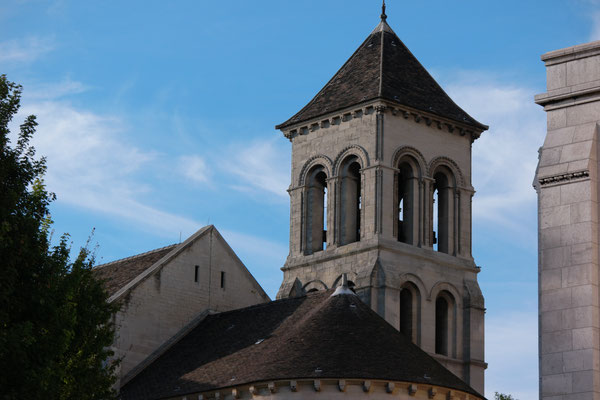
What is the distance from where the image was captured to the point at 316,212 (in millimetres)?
51188

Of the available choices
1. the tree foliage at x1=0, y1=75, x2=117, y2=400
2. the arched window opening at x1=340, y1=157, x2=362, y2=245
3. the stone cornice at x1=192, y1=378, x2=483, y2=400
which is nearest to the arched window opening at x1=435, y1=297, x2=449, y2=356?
the arched window opening at x1=340, y1=157, x2=362, y2=245

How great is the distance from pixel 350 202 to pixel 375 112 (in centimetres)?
319

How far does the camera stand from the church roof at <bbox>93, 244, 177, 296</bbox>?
4544 centimetres

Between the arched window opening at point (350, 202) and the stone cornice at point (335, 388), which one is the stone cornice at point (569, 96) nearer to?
the stone cornice at point (335, 388)

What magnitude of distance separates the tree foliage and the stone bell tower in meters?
18.1

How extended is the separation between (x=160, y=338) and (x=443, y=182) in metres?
12.3

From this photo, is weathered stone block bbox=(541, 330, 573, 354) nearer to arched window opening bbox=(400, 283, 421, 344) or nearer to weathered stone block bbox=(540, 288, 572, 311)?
weathered stone block bbox=(540, 288, 572, 311)

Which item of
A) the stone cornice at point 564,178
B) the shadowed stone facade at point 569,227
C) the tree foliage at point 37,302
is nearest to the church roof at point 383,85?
the tree foliage at point 37,302

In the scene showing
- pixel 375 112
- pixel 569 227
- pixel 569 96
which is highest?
pixel 375 112

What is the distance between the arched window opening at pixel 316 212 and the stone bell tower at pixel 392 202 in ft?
0.11

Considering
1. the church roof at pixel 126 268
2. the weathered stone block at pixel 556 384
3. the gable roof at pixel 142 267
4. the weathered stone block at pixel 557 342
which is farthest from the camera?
the church roof at pixel 126 268

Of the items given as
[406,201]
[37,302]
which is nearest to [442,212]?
[406,201]

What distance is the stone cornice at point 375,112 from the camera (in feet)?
162

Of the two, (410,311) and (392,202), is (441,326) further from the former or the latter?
(392,202)
